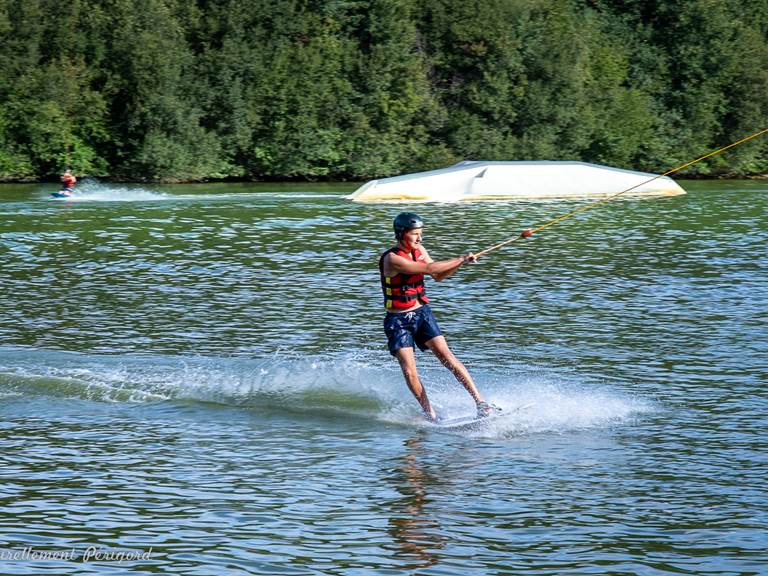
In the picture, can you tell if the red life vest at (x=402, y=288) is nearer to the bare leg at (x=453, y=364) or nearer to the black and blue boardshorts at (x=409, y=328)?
the black and blue boardshorts at (x=409, y=328)

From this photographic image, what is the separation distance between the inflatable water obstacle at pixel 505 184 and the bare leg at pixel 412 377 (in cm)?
2286

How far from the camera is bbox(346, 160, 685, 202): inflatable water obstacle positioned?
3316 cm

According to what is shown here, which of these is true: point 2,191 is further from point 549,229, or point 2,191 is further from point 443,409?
point 443,409

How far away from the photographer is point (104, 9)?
43.6 meters

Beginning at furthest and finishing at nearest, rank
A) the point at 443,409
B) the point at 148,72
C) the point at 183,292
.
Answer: the point at 148,72 → the point at 183,292 → the point at 443,409

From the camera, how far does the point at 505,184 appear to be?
33.8m

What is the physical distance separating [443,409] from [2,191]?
29.3 meters

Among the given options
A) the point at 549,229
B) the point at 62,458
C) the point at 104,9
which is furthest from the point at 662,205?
the point at 62,458

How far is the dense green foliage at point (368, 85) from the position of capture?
42719mm

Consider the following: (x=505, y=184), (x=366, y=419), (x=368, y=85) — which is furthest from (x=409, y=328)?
(x=368, y=85)

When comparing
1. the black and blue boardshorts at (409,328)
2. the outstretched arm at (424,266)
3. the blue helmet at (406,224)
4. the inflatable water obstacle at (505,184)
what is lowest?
the inflatable water obstacle at (505,184)

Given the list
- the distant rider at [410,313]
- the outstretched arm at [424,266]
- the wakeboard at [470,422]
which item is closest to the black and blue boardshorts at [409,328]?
the distant rider at [410,313]

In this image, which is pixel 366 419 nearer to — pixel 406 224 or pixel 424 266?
pixel 424 266

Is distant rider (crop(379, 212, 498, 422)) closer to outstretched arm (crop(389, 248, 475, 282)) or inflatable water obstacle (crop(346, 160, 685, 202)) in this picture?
outstretched arm (crop(389, 248, 475, 282))
